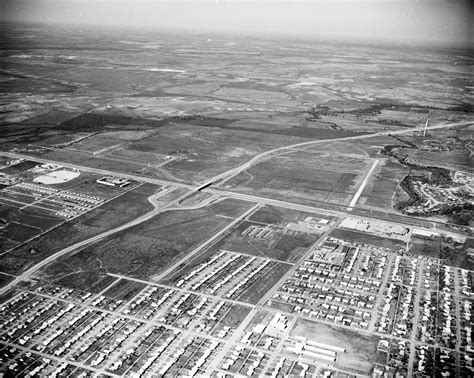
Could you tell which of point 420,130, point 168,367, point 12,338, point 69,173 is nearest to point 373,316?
point 168,367

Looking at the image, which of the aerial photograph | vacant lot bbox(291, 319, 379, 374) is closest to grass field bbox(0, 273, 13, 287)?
the aerial photograph

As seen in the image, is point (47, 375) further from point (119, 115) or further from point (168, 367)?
point (119, 115)

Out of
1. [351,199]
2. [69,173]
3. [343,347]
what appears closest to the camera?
[343,347]

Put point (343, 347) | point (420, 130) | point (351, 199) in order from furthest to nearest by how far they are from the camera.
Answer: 1. point (420, 130)
2. point (351, 199)
3. point (343, 347)

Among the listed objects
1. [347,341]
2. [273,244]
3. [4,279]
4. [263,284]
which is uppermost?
[273,244]

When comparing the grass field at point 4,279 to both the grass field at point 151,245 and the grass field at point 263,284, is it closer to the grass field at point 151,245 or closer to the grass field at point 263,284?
the grass field at point 151,245

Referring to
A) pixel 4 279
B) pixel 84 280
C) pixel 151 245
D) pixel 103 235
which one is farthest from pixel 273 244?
pixel 4 279

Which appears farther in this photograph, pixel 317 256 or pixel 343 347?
pixel 317 256

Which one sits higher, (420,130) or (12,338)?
(420,130)

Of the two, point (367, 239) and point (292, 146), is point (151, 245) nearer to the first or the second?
point (367, 239)
